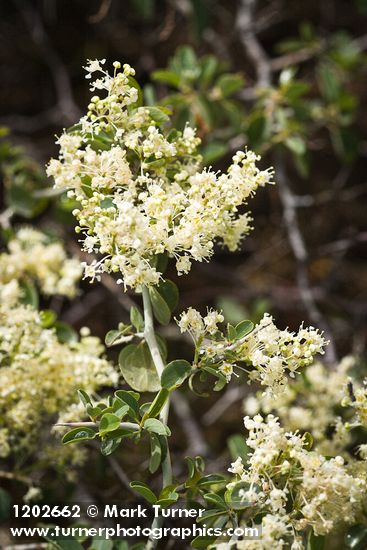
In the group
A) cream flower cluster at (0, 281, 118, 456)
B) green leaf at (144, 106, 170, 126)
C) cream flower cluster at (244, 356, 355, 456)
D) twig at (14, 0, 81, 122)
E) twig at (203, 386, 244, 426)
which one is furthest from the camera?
twig at (14, 0, 81, 122)

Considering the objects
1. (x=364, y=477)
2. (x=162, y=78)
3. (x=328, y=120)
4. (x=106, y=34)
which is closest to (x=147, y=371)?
(x=364, y=477)

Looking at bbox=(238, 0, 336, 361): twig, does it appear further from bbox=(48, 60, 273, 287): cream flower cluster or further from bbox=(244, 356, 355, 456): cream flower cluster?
bbox=(48, 60, 273, 287): cream flower cluster

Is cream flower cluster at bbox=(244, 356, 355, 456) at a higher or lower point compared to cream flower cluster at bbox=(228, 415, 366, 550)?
Result: higher

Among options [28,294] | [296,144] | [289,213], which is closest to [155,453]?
[28,294]

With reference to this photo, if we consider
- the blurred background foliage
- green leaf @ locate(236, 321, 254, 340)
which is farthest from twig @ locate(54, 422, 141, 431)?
the blurred background foliage

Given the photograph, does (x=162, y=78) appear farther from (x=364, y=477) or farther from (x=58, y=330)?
(x=364, y=477)
